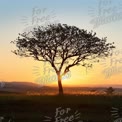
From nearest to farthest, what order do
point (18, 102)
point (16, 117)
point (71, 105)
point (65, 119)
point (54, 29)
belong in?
point (65, 119), point (16, 117), point (71, 105), point (18, 102), point (54, 29)

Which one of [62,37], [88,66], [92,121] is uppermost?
[62,37]

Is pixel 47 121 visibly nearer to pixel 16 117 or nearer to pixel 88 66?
pixel 16 117

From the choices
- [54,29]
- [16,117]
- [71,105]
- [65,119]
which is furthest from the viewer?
[54,29]

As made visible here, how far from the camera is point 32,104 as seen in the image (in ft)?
115

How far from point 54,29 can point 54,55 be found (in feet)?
12.9

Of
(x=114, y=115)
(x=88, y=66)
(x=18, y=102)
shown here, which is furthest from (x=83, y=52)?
(x=114, y=115)

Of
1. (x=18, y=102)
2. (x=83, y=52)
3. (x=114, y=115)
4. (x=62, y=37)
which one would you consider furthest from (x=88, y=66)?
(x=114, y=115)

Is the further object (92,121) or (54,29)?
(54,29)

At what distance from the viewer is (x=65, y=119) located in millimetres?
23938

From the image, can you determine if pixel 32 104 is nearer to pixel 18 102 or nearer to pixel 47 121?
pixel 18 102

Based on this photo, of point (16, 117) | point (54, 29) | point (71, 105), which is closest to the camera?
point (16, 117)

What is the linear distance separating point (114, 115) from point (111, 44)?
3801 cm

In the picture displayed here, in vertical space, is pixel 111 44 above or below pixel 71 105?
above

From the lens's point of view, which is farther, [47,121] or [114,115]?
[114,115]
